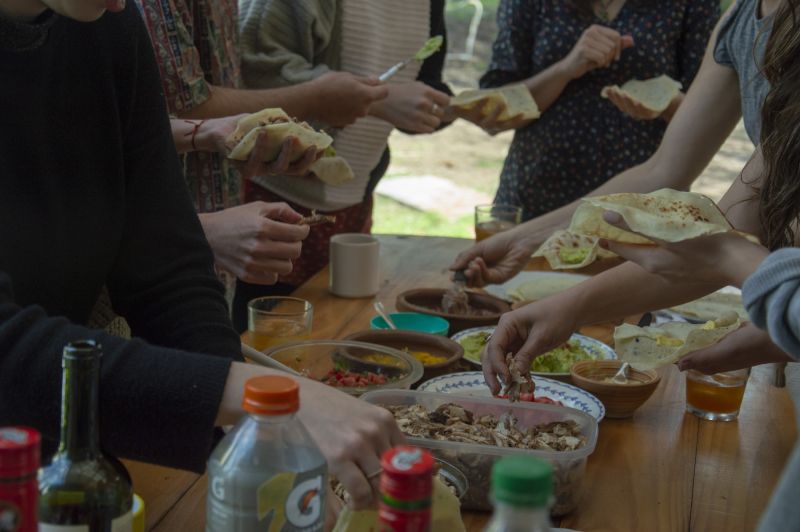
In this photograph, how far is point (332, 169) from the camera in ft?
8.91

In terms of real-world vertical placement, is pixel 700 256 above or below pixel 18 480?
below

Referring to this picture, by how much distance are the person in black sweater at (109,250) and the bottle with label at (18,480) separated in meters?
0.33

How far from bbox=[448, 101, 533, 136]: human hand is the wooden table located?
1.52 meters

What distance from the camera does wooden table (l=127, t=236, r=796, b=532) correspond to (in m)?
1.45

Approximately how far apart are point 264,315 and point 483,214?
1156 mm

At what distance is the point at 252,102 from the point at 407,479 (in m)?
2.11

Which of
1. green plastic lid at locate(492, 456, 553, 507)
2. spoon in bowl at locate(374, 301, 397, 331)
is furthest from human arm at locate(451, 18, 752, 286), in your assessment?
green plastic lid at locate(492, 456, 553, 507)

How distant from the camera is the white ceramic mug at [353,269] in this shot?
2.62 meters

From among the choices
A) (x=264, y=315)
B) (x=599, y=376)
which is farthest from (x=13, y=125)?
(x=599, y=376)

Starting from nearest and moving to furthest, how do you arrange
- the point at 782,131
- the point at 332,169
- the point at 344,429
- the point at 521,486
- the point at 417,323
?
the point at 521,486 → the point at 344,429 → the point at 782,131 → the point at 417,323 → the point at 332,169

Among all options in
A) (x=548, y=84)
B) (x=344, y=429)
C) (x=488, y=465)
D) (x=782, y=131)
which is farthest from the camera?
(x=548, y=84)

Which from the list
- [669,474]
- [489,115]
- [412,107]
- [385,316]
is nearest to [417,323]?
[385,316]

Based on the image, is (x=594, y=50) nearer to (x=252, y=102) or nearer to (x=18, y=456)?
(x=252, y=102)

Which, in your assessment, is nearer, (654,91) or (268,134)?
(268,134)
